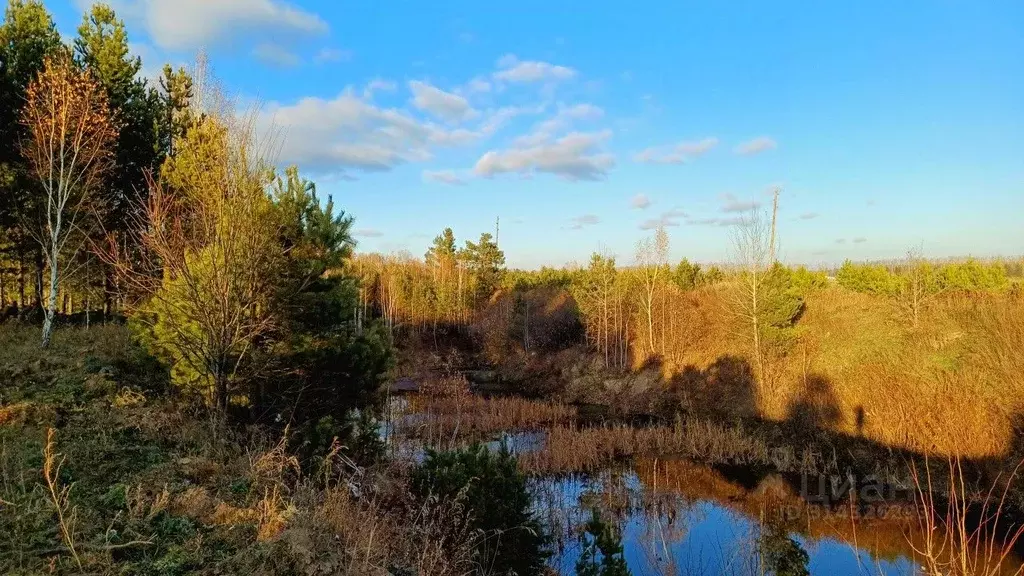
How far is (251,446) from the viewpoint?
27.9 ft

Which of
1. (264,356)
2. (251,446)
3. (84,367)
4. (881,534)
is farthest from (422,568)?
(881,534)

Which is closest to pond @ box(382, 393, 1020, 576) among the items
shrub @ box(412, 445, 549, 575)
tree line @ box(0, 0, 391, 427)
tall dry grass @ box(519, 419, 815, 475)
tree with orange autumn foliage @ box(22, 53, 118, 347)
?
tall dry grass @ box(519, 419, 815, 475)

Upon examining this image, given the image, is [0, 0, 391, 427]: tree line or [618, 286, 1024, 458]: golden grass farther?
[618, 286, 1024, 458]: golden grass

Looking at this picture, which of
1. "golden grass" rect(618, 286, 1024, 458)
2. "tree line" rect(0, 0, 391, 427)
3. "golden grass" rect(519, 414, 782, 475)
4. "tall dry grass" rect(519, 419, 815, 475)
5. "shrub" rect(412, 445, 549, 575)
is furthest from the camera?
"golden grass" rect(519, 414, 782, 475)

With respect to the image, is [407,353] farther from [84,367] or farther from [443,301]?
[84,367]

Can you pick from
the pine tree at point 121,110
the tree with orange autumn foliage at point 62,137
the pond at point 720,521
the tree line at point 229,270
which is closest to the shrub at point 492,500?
the pond at point 720,521

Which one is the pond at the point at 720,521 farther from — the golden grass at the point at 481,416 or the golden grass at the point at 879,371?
the golden grass at the point at 481,416

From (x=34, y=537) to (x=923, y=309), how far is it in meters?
28.3

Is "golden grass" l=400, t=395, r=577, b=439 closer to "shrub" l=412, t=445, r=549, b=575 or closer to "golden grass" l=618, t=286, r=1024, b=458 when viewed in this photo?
"golden grass" l=618, t=286, r=1024, b=458

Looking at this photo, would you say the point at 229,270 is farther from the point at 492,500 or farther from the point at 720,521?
the point at 720,521

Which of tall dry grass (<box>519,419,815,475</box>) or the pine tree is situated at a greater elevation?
the pine tree

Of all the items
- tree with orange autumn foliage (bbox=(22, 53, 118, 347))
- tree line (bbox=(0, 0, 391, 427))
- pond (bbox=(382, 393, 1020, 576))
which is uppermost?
tree with orange autumn foliage (bbox=(22, 53, 118, 347))

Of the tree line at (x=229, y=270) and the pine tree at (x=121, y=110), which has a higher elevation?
the pine tree at (x=121, y=110)

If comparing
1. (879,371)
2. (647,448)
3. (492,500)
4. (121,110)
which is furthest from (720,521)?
(121,110)
